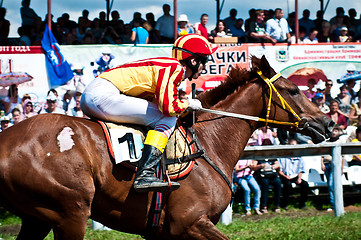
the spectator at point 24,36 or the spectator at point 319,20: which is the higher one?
the spectator at point 319,20

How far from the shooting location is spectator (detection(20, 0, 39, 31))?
12250mm

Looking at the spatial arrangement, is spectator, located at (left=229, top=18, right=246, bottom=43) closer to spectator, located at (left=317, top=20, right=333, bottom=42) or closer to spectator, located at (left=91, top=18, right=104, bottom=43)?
spectator, located at (left=317, top=20, right=333, bottom=42)

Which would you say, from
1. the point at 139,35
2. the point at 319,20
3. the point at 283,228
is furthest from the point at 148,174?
the point at 319,20

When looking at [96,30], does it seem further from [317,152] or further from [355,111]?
[355,111]

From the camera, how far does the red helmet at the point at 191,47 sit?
5.05m

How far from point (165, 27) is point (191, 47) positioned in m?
7.71

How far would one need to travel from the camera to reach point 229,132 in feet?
17.6

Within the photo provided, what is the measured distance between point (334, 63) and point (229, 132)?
795 centimetres

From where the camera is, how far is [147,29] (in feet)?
40.5

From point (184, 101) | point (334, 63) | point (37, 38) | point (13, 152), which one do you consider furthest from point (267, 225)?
point (37, 38)

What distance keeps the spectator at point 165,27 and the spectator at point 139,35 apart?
70 centimetres

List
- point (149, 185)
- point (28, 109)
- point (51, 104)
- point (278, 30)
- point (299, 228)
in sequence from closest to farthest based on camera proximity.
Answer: point (149, 185)
point (299, 228)
point (28, 109)
point (51, 104)
point (278, 30)

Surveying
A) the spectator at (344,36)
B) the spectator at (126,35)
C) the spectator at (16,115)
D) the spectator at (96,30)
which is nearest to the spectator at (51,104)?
the spectator at (16,115)

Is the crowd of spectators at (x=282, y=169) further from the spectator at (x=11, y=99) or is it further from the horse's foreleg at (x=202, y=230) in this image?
the spectator at (x=11, y=99)
